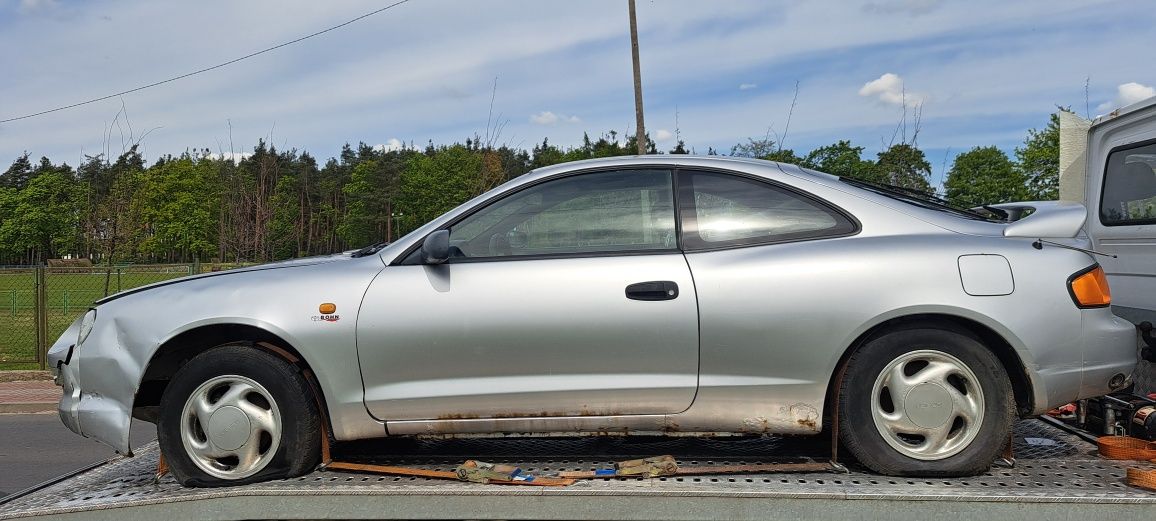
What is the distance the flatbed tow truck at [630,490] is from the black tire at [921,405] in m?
0.10

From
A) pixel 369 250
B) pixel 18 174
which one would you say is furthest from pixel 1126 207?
pixel 18 174

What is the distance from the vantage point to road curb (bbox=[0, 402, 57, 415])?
377 inches

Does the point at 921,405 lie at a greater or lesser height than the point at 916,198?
lesser

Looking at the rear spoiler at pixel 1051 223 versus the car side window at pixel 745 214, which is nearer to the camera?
the rear spoiler at pixel 1051 223

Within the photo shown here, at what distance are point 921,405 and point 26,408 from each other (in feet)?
34.0

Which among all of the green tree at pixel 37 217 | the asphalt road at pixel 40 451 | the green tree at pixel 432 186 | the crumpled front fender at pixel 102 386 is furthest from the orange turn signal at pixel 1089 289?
the green tree at pixel 37 217

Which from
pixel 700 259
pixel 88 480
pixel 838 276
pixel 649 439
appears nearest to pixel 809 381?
pixel 838 276

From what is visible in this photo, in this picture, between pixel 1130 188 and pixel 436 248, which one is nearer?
pixel 436 248

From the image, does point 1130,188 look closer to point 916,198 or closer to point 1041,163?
point 916,198

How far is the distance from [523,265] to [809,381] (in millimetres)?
1193

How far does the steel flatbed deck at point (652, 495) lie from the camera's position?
2510 millimetres

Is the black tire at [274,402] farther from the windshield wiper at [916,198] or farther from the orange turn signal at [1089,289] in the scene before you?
the orange turn signal at [1089,289]

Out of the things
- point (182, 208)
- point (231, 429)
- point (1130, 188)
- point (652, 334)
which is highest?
point (182, 208)

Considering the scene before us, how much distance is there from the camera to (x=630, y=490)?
103 inches
